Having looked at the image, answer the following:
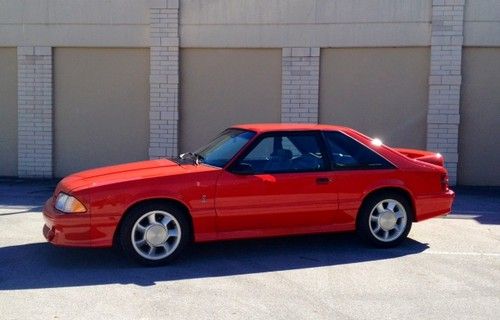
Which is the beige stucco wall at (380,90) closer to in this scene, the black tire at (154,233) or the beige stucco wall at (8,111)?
the beige stucco wall at (8,111)

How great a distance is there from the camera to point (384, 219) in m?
7.83

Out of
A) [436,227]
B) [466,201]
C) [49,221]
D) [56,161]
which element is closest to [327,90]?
[466,201]

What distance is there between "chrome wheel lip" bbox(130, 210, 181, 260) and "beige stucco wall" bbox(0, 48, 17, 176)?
8096mm

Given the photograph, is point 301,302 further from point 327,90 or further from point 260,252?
point 327,90

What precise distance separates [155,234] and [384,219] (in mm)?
2603

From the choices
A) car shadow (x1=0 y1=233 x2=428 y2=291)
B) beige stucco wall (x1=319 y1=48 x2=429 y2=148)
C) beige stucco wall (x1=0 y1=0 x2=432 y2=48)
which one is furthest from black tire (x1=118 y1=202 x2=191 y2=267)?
beige stucco wall (x1=0 y1=0 x2=432 y2=48)

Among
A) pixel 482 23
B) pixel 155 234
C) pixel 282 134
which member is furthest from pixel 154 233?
pixel 482 23

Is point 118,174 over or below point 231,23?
below

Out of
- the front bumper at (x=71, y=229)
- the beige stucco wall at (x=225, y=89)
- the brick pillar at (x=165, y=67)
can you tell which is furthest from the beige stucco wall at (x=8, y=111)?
the front bumper at (x=71, y=229)

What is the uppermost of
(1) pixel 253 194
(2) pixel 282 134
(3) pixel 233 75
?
(3) pixel 233 75

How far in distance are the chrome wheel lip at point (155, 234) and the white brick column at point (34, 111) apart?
763 cm

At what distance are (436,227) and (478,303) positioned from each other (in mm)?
3438

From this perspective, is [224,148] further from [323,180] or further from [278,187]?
[323,180]

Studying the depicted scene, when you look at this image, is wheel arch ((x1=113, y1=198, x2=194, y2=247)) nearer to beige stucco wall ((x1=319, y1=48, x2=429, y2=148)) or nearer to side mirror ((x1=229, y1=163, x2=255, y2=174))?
side mirror ((x1=229, y1=163, x2=255, y2=174))
